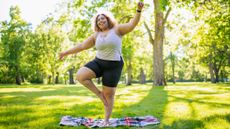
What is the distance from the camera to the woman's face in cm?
585

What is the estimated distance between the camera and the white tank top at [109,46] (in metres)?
5.67

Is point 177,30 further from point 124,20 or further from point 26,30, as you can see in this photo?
point 26,30

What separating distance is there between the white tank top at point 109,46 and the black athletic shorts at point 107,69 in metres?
0.10

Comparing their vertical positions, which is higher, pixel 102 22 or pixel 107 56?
pixel 102 22

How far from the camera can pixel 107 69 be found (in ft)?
19.1

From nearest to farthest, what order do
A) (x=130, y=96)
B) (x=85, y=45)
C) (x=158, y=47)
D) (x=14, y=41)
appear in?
(x=85, y=45), (x=130, y=96), (x=158, y=47), (x=14, y=41)

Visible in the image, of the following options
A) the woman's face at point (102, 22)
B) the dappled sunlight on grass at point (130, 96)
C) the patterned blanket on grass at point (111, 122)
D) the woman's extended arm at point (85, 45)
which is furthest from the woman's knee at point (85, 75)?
the dappled sunlight on grass at point (130, 96)

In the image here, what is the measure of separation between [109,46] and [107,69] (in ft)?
1.61

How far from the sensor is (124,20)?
27000 millimetres

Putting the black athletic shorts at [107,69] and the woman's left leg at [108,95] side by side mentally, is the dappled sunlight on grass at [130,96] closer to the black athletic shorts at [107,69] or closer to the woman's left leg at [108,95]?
the woman's left leg at [108,95]

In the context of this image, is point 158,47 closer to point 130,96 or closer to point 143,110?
point 130,96

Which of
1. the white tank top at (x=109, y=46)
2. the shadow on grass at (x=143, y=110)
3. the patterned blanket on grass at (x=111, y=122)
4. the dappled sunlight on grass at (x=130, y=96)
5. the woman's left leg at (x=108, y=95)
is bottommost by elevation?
the dappled sunlight on grass at (x=130, y=96)

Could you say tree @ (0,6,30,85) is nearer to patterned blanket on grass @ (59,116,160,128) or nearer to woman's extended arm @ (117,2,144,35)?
patterned blanket on grass @ (59,116,160,128)

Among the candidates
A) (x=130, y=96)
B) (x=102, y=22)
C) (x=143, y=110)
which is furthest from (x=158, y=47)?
(x=102, y=22)
